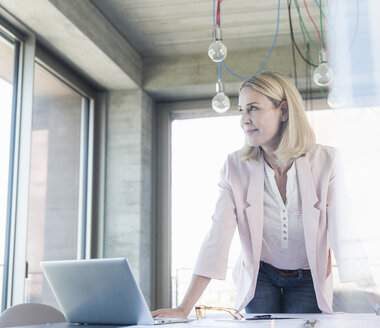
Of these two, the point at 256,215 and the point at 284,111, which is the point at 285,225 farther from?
the point at 284,111

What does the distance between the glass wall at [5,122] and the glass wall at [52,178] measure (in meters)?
0.29

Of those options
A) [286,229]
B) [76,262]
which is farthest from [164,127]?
[76,262]

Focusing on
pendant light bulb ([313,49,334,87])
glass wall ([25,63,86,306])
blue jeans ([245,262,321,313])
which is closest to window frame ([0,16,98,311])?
glass wall ([25,63,86,306])

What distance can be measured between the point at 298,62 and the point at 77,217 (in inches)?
85.4

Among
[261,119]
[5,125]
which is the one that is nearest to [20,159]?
[5,125]

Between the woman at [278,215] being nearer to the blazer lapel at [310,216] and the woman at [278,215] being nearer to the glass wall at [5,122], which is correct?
the blazer lapel at [310,216]

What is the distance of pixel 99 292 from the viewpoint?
49.6 inches

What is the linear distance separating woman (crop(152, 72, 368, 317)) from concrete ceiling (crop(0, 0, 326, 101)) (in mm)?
1840

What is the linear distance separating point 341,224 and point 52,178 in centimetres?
261

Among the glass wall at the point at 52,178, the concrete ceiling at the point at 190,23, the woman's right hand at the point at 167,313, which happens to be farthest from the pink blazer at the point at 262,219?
the concrete ceiling at the point at 190,23

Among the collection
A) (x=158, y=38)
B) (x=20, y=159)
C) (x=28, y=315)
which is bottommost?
(x=28, y=315)

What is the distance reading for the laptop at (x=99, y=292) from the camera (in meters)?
1.18

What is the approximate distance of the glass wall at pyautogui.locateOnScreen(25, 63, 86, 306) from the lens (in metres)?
3.58

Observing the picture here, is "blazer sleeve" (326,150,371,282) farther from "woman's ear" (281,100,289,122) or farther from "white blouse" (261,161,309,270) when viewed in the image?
"woman's ear" (281,100,289,122)
